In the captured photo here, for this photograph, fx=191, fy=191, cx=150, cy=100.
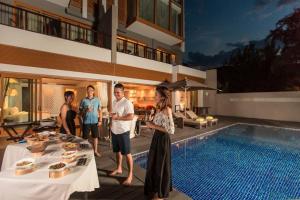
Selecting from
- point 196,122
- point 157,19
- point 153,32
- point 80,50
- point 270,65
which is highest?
point 157,19

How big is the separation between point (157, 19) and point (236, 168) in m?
12.1

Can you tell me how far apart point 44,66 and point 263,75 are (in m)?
17.8

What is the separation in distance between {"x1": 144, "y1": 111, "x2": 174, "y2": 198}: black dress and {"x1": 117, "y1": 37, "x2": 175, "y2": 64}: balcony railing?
9870mm

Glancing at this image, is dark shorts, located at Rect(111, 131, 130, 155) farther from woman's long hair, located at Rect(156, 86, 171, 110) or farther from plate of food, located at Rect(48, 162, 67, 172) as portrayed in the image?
plate of food, located at Rect(48, 162, 67, 172)

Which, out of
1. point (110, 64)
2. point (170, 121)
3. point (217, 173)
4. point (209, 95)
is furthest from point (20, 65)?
point (209, 95)

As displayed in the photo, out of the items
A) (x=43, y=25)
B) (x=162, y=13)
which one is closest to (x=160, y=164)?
(x=43, y=25)

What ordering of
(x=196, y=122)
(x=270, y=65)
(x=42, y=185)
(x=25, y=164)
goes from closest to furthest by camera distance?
(x=42, y=185), (x=25, y=164), (x=196, y=122), (x=270, y=65)

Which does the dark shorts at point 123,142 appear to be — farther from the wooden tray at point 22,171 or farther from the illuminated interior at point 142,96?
the illuminated interior at point 142,96

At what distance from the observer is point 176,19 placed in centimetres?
1672

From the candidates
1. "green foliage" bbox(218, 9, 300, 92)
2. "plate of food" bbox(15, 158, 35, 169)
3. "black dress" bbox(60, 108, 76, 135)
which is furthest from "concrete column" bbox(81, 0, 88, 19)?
"green foliage" bbox(218, 9, 300, 92)

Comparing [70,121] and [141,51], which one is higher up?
[141,51]

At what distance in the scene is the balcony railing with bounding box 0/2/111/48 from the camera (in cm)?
766

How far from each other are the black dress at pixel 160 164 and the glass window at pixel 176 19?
14310 millimetres

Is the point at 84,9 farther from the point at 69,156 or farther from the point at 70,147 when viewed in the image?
the point at 69,156
